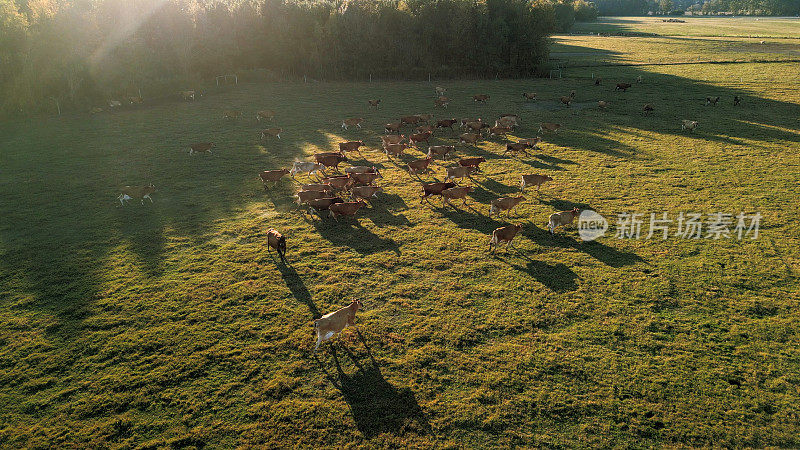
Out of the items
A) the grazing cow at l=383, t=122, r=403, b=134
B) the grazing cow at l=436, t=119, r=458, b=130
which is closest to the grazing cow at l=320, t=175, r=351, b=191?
the grazing cow at l=383, t=122, r=403, b=134

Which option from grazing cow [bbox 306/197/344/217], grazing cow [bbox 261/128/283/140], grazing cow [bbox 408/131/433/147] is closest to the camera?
grazing cow [bbox 306/197/344/217]

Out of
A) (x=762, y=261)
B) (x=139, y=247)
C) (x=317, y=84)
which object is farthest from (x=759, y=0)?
(x=139, y=247)

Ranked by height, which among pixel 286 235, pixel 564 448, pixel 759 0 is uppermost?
pixel 759 0

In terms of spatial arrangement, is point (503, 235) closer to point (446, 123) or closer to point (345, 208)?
point (345, 208)

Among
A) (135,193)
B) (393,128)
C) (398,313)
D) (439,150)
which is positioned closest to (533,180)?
(439,150)

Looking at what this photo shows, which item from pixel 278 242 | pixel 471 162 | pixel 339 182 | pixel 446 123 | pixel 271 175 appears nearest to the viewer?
pixel 278 242

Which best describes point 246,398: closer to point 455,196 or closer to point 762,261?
point 455,196

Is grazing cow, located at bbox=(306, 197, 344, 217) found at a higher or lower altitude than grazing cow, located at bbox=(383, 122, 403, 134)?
lower

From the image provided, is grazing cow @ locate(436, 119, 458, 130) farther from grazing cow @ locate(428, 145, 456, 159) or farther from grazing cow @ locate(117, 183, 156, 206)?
grazing cow @ locate(117, 183, 156, 206)
